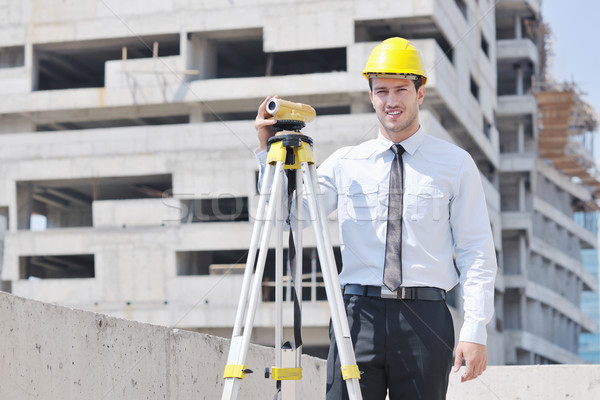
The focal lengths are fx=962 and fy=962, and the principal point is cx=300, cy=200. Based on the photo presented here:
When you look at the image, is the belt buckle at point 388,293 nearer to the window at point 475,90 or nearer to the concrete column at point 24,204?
the concrete column at point 24,204

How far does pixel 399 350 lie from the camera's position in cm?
387

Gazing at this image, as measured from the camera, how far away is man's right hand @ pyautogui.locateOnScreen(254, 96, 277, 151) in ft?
13.2

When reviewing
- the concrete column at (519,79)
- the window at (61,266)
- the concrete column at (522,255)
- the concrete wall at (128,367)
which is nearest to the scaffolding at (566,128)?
the concrete column at (519,79)

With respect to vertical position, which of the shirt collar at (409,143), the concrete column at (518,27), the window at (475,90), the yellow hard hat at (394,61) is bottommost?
the shirt collar at (409,143)

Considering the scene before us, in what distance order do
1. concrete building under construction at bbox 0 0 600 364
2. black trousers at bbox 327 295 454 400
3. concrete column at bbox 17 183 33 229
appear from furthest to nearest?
concrete column at bbox 17 183 33 229 → concrete building under construction at bbox 0 0 600 364 → black trousers at bbox 327 295 454 400

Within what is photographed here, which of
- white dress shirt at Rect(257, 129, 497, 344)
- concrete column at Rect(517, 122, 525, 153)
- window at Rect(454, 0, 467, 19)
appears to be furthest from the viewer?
concrete column at Rect(517, 122, 525, 153)

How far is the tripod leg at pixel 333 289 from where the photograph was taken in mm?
3715

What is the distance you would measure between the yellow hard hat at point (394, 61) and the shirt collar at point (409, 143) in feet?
0.89

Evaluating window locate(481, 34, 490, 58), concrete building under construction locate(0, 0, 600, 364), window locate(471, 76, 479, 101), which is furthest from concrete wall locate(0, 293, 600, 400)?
window locate(481, 34, 490, 58)

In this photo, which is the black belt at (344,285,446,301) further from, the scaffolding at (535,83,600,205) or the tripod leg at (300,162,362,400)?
the scaffolding at (535,83,600,205)

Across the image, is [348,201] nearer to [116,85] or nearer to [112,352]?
[112,352]

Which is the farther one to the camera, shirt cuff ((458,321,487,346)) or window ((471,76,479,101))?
window ((471,76,479,101))

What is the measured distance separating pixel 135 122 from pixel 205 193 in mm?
7008

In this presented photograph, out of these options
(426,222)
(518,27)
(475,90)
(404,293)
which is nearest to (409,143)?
(426,222)
